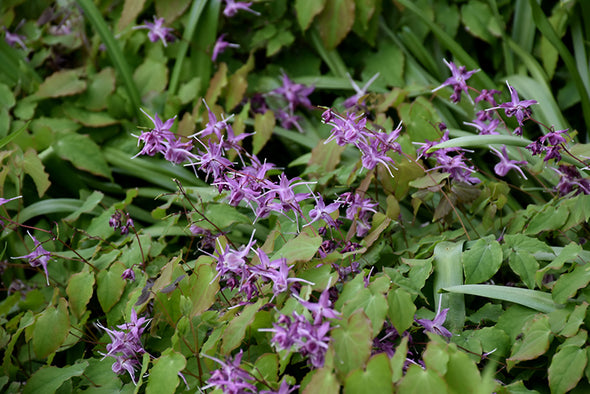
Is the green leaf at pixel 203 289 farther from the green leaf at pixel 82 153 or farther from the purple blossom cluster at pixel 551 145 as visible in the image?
the green leaf at pixel 82 153

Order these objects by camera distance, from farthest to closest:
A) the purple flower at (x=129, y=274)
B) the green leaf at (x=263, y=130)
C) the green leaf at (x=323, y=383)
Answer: the green leaf at (x=263, y=130) → the purple flower at (x=129, y=274) → the green leaf at (x=323, y=383)

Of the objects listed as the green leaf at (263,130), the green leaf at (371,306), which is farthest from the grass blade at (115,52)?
the green leaf at (371,306)

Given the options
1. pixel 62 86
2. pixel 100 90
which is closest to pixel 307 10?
pixel 100 90

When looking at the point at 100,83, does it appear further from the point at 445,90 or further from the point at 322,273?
the point at 322,273

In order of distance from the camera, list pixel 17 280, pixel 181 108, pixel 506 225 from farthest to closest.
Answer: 1. pixel 181 108
2. pixel 17 280
3. pixel 506 225

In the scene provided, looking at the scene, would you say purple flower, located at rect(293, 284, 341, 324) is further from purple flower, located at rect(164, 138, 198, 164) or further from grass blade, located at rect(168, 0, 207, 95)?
grass blade, located at rect(168, 0, 207, 95)

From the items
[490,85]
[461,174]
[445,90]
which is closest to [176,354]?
[461,174]

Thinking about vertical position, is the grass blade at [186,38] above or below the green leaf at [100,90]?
above
